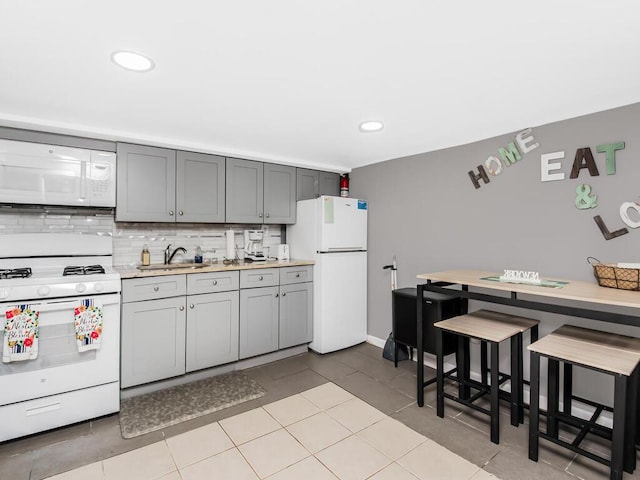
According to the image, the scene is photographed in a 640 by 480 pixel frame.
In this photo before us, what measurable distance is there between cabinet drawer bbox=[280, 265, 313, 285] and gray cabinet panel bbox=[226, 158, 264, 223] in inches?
24.7

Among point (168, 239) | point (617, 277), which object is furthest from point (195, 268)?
point (617, 277)

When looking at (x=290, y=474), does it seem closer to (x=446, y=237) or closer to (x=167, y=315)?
(x=167, y=315)

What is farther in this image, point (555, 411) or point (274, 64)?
point (555, 411)

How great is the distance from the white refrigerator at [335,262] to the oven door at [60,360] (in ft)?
6.28

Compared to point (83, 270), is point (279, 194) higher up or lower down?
higher up

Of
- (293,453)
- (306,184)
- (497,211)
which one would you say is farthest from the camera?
(306,184)

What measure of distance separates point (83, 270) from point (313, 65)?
235 cm

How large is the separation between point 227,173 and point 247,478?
258 centimetres

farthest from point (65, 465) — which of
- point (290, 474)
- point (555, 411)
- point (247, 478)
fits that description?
point (555, 411)

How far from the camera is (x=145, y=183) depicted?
9.76ft

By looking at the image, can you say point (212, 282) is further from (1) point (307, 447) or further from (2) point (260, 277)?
(1) point (307, 447)

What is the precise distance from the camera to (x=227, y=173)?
3.40 meters

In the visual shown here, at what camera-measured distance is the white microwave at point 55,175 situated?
247 cm

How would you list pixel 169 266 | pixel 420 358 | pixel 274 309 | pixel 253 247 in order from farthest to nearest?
1. pixel 253 247
2. pixel 274 309
3. pixel 169 266
4. pixel 420 358
